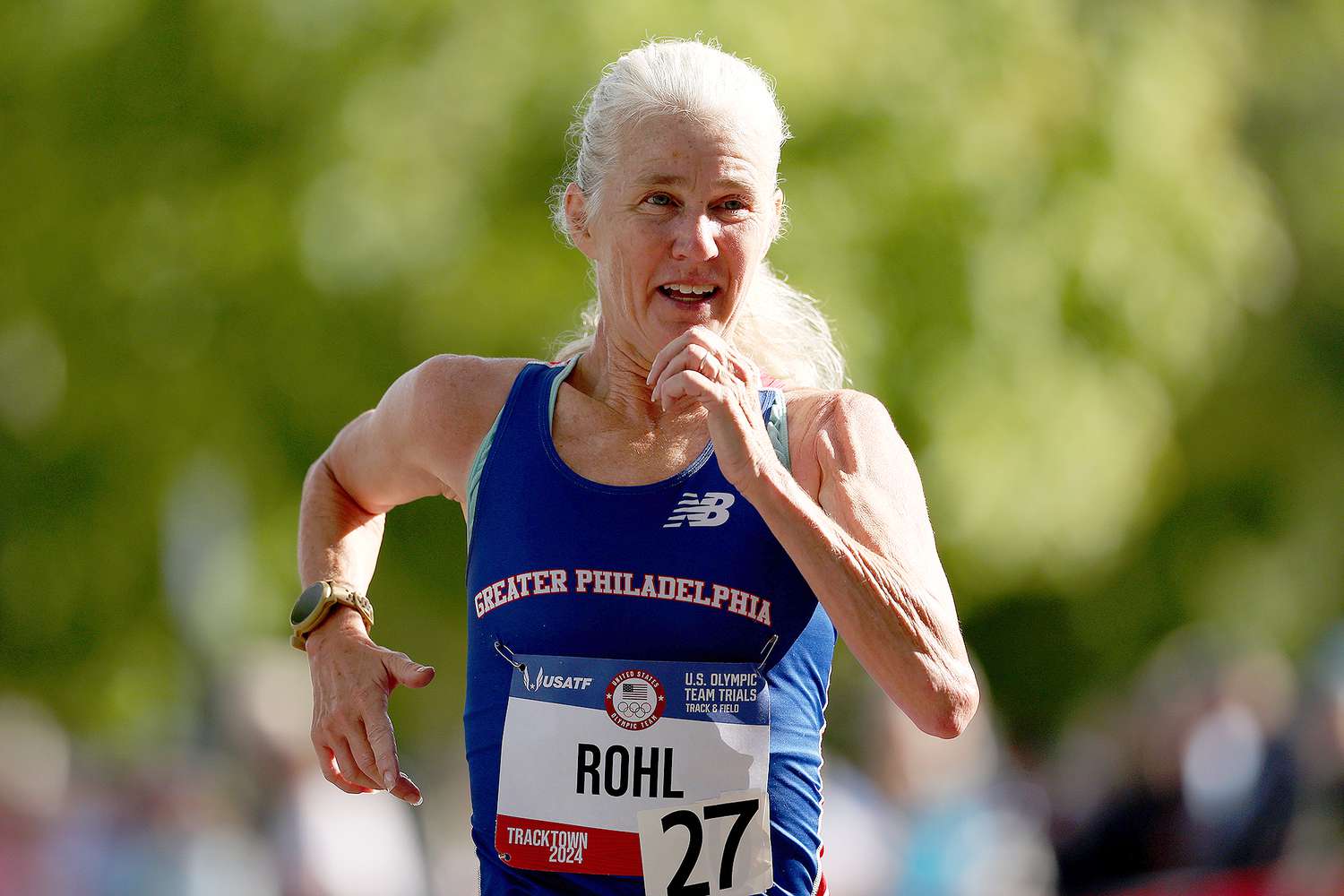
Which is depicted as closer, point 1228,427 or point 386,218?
point 386,218

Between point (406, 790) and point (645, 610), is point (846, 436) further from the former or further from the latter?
point (406, 790)

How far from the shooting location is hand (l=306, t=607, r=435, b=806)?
2996 millimetres

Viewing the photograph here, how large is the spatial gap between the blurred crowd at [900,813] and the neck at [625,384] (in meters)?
3.33

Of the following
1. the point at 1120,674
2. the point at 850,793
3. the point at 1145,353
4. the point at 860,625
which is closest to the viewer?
the point at 860,625

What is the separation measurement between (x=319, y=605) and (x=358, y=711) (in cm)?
28

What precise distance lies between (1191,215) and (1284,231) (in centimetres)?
402

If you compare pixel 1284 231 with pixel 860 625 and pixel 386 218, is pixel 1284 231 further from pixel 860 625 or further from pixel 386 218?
pixel 860 625

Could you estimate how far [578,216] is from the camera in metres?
3.12

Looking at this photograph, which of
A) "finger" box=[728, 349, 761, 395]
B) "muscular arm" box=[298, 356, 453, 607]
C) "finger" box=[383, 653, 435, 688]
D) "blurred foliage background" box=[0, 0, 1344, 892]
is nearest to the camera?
"finger" box=[728, 349, 761, 395]

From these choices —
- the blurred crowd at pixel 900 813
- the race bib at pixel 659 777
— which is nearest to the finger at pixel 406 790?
the race bib at pixel 659 777

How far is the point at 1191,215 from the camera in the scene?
30.8 feet

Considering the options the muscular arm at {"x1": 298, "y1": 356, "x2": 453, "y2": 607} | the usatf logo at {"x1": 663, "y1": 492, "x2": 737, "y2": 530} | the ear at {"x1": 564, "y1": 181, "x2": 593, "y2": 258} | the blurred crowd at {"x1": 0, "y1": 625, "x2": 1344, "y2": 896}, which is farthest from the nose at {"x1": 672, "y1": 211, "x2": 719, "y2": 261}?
the blurred crowd at {"x1": 0, "y1": 625, "x2": 1344, "y2": 896}

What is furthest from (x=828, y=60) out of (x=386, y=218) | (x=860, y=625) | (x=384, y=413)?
(x=860, y=625)

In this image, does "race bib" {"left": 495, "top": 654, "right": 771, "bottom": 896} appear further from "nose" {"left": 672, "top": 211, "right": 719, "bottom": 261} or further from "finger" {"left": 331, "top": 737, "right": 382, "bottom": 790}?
"nose" {"left": 672, "top": 211, "right": 719, "bottom": 261}
